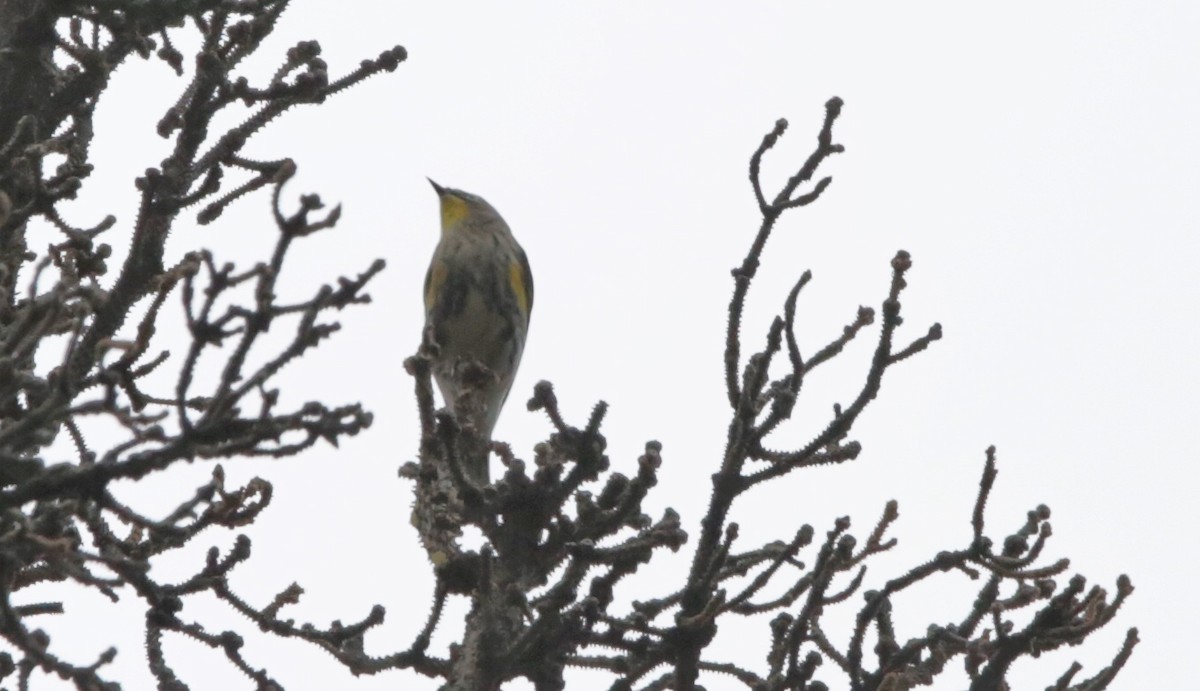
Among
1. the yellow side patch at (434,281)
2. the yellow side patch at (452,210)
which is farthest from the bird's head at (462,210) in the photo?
the yellow side patch at (434,281)

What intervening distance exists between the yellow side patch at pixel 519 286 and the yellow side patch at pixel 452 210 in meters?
0.60

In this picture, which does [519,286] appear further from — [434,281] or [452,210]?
[452,210]

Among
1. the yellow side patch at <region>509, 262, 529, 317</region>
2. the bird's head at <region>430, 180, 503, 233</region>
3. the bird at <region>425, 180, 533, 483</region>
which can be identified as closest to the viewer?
the bird at <region>425, 180, 533, 483</region>

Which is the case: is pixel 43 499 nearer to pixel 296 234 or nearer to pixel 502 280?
pixel 296 234

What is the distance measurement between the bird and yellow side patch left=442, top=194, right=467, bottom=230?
21mm

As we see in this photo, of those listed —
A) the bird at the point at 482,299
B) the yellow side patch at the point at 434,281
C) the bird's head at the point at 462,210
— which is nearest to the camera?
the bird at the point at 482,299

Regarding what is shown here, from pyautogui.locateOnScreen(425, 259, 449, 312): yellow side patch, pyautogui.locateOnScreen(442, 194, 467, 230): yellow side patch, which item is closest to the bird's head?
pyautogui.locateOnScreen(442, 194, 467, 230): yellow side patch

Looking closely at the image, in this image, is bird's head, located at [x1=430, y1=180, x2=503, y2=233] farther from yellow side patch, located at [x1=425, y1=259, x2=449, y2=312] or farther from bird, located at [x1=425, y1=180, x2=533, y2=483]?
yellow side patch, located at [x1=425, y1=259, x2=449, y2=312]

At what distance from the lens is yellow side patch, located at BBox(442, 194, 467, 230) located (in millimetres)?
9969

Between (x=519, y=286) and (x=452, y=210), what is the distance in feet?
3.14

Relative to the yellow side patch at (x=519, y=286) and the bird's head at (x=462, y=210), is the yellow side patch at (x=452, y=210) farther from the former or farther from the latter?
the yellow side patch at (x=519, y=286)

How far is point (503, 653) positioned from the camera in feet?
13.4

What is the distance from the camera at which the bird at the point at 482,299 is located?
8.86m

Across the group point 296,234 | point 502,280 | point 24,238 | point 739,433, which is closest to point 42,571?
point 24,238
